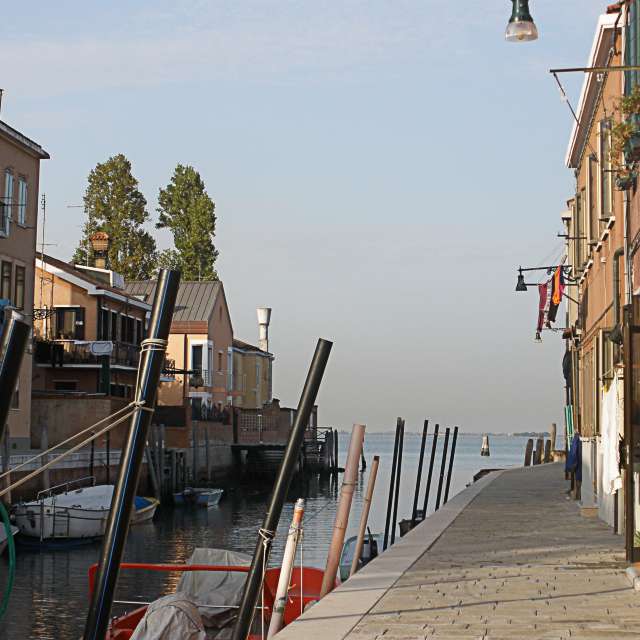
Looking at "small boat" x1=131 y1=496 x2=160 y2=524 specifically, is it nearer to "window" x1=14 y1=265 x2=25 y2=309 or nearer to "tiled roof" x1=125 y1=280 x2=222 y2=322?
"window" x1=14 y1=265 x2=25 y2=309

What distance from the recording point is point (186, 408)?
2094 inches

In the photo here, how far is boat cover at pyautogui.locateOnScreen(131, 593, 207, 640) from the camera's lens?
8.78 metres

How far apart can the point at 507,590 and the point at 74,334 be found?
145 feet

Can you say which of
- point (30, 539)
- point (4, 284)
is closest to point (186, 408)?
point (4, 284)

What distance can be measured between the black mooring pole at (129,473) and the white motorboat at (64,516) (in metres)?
22.0

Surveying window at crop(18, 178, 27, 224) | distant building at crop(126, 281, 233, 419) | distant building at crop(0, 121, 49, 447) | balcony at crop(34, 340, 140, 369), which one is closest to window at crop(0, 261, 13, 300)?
distant building at crop(0, 121, 49, 447)

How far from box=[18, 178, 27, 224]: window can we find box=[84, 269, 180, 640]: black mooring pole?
34289mm

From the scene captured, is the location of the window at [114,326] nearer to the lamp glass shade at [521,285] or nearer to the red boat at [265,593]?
the lamp glass shade at [521,285]

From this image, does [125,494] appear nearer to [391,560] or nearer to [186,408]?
[391,560]

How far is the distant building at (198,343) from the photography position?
63.9 m

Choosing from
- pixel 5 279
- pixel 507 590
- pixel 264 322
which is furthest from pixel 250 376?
pixel 507 590

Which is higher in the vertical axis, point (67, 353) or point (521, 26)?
point (521, 26)

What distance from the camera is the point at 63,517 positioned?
30.1m

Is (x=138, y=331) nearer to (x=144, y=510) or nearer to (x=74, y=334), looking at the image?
(x=74, y=334)
